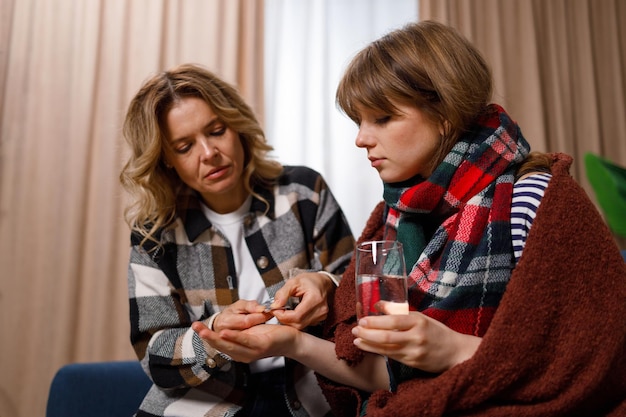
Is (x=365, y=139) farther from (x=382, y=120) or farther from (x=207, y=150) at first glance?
(x=207, y=150)

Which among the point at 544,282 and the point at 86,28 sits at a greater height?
the point at 86,28

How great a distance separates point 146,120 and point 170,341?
2.04ft

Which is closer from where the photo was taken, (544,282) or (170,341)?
(544,282)

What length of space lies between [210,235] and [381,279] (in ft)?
2.71

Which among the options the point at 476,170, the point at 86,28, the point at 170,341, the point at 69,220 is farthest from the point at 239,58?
the point at 476,170

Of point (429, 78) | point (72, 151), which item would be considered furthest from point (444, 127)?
point (72, 151)

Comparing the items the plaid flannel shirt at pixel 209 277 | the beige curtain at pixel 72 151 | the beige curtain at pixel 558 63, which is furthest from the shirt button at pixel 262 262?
the beige curtain at pixel 558 63

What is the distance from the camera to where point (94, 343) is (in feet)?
8.02

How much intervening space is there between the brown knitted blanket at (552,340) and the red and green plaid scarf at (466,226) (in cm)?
8

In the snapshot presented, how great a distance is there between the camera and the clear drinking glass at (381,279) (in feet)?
2.87

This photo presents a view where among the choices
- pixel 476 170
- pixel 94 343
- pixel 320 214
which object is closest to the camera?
pixel 476 170

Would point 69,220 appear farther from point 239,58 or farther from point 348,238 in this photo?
point 348,238

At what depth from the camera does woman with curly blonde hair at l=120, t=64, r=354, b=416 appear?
142 centimetres

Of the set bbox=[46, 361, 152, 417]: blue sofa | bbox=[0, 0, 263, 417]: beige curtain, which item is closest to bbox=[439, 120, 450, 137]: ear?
bbox=[46, 361, 152, 417]: blue sofa
